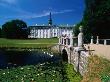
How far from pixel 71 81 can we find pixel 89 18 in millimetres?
31369

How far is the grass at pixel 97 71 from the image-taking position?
15.9 m

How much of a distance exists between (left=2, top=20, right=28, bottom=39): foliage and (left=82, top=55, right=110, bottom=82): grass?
113 metres

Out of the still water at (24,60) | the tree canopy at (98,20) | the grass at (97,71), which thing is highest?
the tree canopy at (98,20)

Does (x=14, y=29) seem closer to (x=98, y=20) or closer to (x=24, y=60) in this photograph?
(x=98, y=20)

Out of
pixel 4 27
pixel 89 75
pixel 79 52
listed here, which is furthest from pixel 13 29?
pixel 89 75

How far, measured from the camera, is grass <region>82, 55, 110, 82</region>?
15.9 m

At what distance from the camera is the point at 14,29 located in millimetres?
132125

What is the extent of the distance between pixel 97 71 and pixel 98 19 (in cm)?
3314

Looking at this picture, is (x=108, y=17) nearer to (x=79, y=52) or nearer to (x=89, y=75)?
(x=79, y=52)

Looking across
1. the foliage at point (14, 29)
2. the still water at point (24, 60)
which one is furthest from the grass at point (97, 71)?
the foliage at point (14, 29)

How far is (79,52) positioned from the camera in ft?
84.7

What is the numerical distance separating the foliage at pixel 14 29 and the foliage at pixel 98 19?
8104 cm

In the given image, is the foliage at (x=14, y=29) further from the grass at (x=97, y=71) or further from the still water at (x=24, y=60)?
the grass at (x=97, y=71)

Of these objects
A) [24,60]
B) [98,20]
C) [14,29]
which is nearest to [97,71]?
[24,60]
